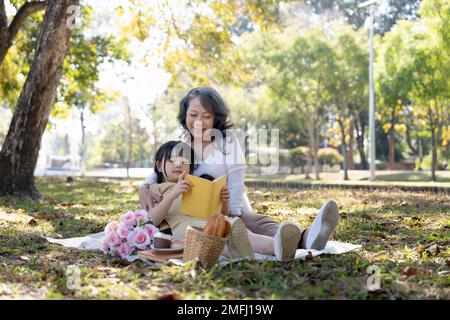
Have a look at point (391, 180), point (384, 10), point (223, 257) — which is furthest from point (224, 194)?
point (384, 10)

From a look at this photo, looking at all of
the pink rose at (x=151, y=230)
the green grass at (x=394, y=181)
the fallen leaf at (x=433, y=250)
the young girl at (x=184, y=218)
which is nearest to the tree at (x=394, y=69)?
the green grass at (x=394, y=181)

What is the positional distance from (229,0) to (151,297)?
11005 millimetres

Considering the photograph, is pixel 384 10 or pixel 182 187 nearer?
pixel 182 187

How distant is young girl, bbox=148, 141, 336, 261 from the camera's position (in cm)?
371

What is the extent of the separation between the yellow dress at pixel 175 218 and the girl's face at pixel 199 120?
539 mm

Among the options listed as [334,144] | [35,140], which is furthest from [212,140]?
[334,144]

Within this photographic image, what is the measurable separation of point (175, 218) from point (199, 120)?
0.85 m

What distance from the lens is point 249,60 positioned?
24.3m

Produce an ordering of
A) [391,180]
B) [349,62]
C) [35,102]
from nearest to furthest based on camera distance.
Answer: [35,102] < [391,180] < [349,62]

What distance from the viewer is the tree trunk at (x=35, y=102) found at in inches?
343

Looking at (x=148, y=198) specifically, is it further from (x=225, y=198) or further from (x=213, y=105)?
(x=213, y=105)

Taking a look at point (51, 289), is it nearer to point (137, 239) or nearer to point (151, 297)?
point (151, 297)

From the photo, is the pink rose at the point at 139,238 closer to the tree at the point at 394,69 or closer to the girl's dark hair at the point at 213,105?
the girl's dark hair at the point at 213,105

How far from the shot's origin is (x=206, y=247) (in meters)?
3.46
